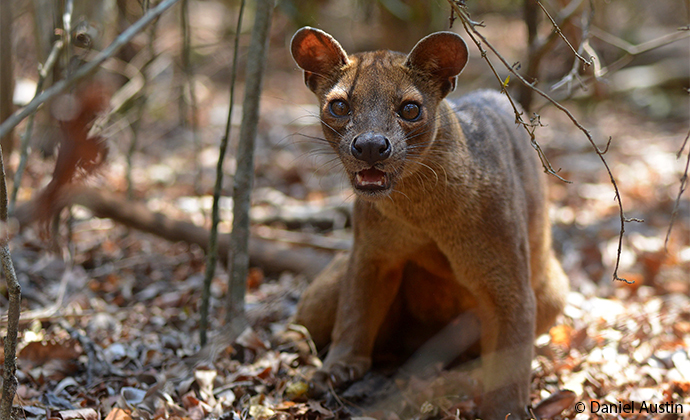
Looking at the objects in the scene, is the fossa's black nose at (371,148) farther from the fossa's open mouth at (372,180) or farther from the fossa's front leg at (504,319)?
the fossa's front leg at (504,319)

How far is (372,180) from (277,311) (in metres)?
2.03

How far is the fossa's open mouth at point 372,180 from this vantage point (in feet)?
9.22

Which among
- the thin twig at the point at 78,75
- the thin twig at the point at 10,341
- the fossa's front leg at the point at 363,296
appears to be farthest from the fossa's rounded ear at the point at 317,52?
the thin twig at the point at 10,341

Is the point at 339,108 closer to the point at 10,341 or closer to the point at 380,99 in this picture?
the point at 380,99

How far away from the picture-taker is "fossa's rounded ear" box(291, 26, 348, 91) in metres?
3.05

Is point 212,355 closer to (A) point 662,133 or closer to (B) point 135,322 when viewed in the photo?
(B) point 135,322

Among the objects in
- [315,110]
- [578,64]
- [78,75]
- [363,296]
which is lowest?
[363,296]

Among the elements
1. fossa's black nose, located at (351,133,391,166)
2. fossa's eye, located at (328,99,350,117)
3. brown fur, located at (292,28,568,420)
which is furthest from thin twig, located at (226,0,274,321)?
fossa's black nose, located at (351,133,391,166)

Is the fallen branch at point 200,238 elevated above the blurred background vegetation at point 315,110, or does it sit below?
below

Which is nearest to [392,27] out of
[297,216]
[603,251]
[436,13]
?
[436,13]

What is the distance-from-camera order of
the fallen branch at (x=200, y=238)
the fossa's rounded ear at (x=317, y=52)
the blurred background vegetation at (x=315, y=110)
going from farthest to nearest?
the blurred background vegetation at (x=315, y=110), the fallen branch at (x=200, y=238), the fossa's rounded ear at (x=317, y=52)

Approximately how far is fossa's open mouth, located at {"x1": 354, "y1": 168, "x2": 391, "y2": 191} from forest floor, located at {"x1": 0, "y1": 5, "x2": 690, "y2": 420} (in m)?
0.41

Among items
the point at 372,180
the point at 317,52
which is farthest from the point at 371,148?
the point at 317,52

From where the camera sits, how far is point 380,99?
2865mm
